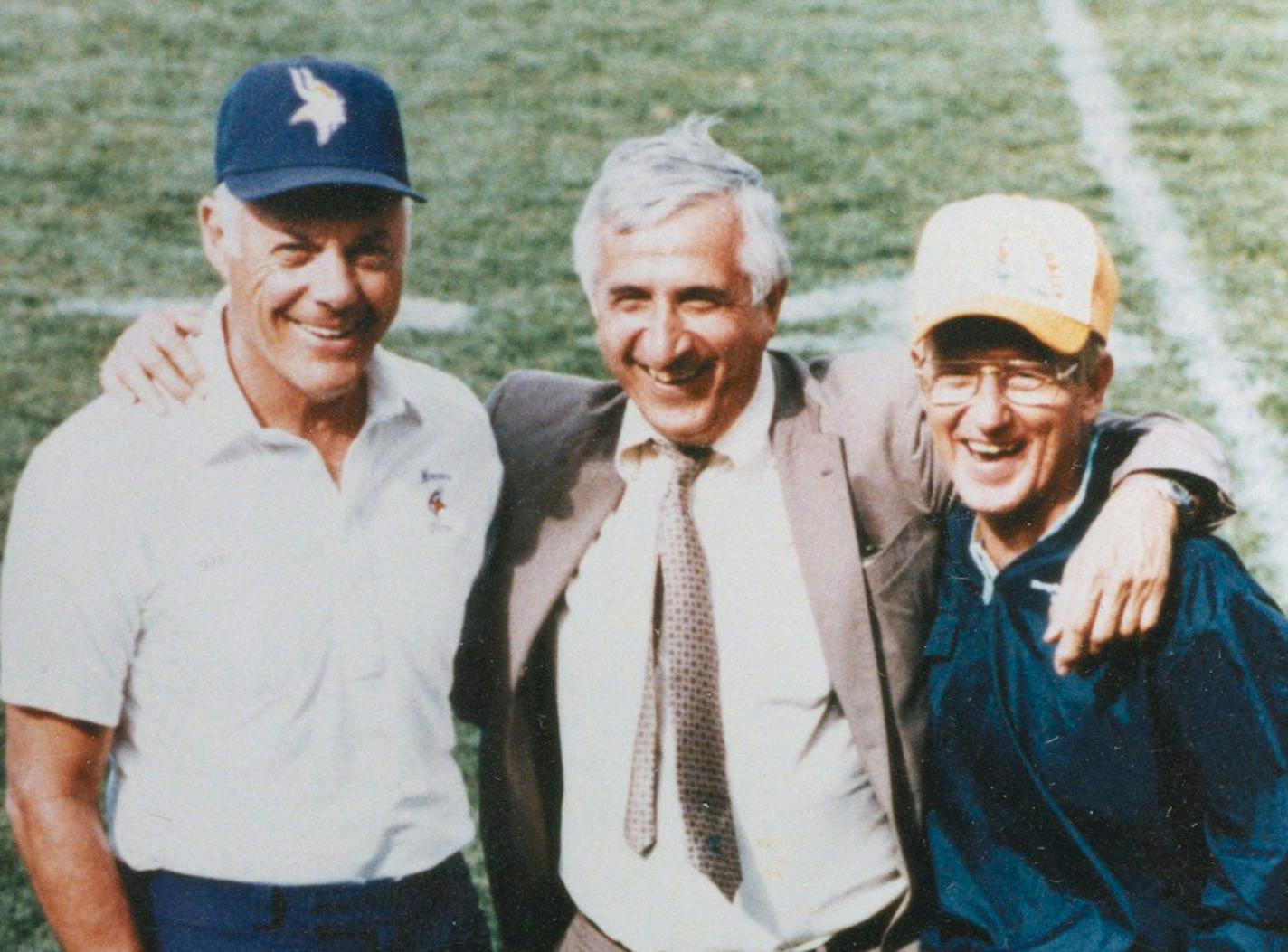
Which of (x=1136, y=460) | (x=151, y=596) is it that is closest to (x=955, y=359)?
(x=1136, y=460)

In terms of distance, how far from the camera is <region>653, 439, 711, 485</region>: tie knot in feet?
12.2

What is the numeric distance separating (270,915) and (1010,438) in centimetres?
169

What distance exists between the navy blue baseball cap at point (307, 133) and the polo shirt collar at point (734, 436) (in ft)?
2.27

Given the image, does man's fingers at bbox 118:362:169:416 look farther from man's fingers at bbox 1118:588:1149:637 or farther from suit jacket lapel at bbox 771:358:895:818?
man's fingers at bbox 1118:588:1149:637

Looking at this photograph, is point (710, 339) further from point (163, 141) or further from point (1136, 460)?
point (163, 141)

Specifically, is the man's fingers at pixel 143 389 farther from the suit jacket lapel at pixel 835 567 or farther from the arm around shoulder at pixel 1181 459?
the arm around shoulder at pixel 1181 459

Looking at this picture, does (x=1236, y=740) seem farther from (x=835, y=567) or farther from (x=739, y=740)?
(x=739, y=740)

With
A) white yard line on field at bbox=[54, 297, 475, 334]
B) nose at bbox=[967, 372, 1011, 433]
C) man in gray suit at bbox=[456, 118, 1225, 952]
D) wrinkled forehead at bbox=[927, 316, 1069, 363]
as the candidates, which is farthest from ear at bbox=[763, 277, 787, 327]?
white yard line on field at bbox=[54, 297, 475, 334]

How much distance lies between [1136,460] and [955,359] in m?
0.40

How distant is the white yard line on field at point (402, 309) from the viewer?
850cm

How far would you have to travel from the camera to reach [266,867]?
3.41 m

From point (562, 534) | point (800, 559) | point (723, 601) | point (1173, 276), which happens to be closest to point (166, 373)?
point (562, 534)

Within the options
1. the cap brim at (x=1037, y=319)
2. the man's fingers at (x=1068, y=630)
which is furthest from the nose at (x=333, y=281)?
the man's fingers at (x=1068, y=630)

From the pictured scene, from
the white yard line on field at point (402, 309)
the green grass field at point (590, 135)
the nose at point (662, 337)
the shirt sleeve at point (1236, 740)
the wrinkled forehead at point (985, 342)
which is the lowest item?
the shirt sleeve at point (1236, 740)
